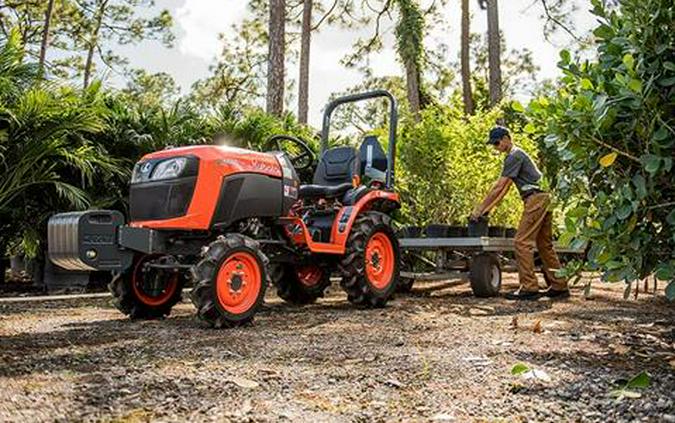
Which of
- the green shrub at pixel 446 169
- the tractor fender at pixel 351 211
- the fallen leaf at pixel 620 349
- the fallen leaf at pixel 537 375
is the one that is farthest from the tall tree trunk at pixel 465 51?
the fallen leaf at pixel 537 375

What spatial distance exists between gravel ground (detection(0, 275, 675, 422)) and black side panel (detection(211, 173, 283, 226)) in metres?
0.76

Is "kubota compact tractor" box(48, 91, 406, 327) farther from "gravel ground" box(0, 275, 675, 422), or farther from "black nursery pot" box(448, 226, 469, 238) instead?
"black nursery pot" box(448, 226, 469, 238)

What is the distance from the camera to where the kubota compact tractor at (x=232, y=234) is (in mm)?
4301

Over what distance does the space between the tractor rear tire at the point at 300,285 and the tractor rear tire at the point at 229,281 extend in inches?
63.8

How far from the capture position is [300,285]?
6.27 m

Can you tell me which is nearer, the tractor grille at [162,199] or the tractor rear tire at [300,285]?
the tractor grille at [162,199]

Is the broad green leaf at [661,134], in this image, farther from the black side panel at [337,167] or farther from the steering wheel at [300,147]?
the black side panel at [337,167]

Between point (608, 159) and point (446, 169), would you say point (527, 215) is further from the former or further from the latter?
point (608, 159)

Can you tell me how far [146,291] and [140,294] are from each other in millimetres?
50

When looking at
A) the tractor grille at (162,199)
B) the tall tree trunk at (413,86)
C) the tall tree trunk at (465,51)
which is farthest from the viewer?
the tall tree trunk at (465,51)

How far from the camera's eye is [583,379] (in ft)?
9.67

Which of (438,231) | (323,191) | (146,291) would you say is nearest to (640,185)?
(323,191)

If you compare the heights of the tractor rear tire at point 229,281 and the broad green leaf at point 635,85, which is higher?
the broad green leaf at point 635,85

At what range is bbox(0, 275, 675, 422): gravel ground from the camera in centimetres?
245
